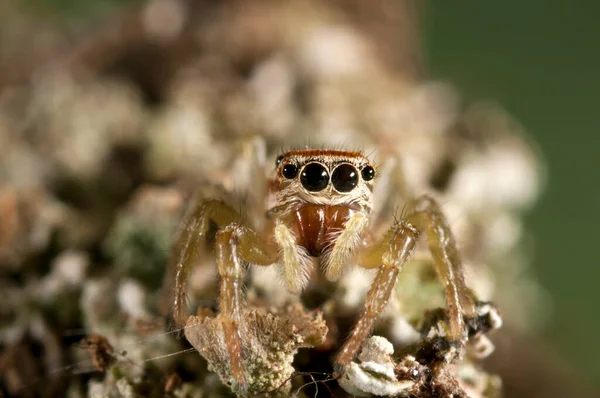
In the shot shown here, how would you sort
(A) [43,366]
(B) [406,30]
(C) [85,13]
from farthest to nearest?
(C) [85,13]
(B) [406,30]
(A) [43,366]

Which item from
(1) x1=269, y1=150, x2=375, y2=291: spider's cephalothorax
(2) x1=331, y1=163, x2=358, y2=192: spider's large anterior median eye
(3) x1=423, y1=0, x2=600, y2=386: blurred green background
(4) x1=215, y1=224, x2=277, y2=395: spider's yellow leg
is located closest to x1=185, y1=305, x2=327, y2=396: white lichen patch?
(4) x1=215, y1=224, x2=277, y2=395: spider's yellow leg

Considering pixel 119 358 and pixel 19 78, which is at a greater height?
pixel 19 78

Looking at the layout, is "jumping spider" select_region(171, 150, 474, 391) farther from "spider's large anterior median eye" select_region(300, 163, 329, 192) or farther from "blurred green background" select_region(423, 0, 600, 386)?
"blurred green background" select_region(423, 0, 600, 386)

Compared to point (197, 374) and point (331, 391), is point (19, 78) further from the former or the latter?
point (331, 391)

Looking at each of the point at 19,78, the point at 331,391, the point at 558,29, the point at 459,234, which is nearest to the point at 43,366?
the point at 331,391

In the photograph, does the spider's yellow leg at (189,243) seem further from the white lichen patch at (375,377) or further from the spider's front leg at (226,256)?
the white lichen patch at (375,377)

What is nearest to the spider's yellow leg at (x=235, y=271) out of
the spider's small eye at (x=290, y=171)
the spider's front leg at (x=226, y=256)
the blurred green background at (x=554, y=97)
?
the spider's front leg at (x=226, y=256)

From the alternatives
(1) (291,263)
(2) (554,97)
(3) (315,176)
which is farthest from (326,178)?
(2) (554,97)
